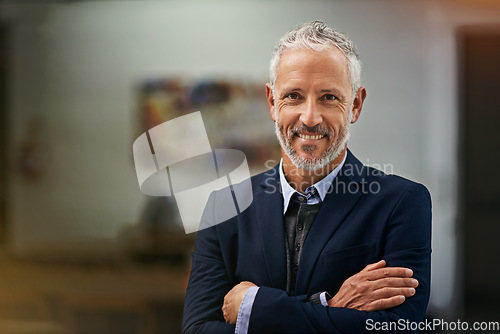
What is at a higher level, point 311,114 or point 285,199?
point 311,114

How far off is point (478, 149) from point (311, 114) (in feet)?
3.66

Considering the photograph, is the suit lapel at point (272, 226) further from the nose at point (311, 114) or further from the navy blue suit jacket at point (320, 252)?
the nose at point (311, 114)

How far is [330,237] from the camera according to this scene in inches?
35.0

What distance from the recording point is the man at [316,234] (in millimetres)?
838

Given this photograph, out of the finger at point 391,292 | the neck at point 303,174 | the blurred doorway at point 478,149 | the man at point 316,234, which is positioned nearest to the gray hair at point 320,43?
the man at point 316,234

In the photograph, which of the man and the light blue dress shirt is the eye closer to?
the man

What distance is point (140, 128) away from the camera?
6.64 ft

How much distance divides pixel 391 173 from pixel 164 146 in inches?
19.5

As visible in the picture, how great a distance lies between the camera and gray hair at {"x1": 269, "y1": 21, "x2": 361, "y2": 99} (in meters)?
0.85

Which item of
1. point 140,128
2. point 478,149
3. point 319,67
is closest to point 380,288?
point 319,67

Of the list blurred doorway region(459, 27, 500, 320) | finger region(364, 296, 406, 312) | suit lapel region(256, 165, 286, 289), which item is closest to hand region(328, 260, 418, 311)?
finger region(364, 296, 406, 312)

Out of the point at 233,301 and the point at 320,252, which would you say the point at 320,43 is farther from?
the point at 233,301

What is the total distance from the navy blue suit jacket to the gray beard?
1.8 inches

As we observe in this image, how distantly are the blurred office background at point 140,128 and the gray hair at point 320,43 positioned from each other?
311mm
